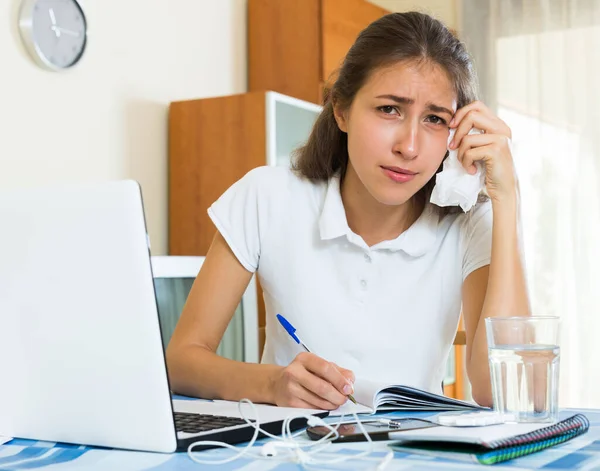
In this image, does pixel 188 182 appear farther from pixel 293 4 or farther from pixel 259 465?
pixel 259 465

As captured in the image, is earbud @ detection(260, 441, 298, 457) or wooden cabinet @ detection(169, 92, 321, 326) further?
wooden cabinet @ detection(169, 92, 321, 326)

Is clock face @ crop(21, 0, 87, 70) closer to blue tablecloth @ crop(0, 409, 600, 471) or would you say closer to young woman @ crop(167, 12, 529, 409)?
young woman @ crop(167, 12, 529, 409)

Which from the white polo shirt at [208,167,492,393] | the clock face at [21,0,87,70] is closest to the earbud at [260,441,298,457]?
the white polo shirt at [208,167,492,393]

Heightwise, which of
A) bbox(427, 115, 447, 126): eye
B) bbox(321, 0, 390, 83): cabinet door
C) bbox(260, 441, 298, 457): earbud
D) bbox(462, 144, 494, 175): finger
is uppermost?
bbox(321, 0, 390, 83): cabinet door

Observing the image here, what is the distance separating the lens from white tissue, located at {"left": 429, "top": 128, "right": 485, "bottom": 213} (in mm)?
1401

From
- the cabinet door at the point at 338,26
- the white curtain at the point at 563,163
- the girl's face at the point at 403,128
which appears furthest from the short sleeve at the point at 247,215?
the white curtain at the point at 563,163

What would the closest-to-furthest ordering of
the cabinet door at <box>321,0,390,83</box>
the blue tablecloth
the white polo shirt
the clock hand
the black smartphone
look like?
the blue tablecloth < the black smartphone < the white polo shirt < the clock hand < the cabinet door at <box>321,0,390,83</box>

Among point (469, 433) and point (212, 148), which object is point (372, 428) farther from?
point (212, 148)

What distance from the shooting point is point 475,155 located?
4.61 feet

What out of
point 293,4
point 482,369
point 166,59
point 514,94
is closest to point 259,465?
point 482,369

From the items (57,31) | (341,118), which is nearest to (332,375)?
(341,118)

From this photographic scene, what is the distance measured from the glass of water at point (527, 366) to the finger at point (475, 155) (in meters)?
0.52

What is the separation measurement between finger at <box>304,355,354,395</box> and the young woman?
261 millimetres

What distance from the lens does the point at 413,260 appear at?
61.3 inches
